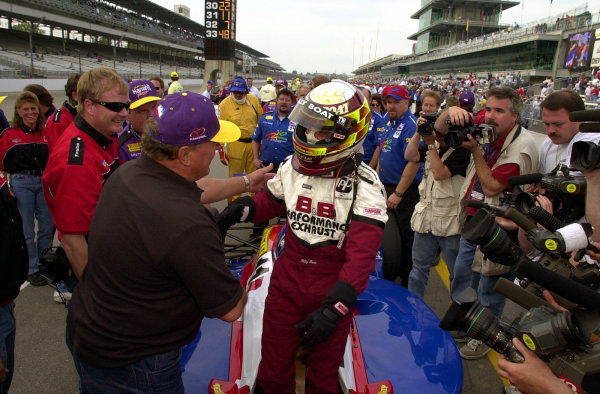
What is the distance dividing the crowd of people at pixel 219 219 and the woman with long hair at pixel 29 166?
155cm

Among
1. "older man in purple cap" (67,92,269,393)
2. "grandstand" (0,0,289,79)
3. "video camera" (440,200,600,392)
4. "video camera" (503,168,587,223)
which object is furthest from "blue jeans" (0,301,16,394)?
"grandstand" (0,0,289,79)

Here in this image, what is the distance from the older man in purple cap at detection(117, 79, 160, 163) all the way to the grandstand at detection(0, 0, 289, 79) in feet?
88.3

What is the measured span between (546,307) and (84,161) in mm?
2579

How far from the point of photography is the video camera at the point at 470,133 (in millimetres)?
3143

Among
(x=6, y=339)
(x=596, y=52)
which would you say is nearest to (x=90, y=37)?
(x=596, y=52)

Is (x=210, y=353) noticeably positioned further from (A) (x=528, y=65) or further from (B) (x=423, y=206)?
(A) (x=528, y=65)

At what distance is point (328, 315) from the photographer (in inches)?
Answer: 77.0

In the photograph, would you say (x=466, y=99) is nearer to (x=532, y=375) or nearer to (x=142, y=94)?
(x=142, y=94)

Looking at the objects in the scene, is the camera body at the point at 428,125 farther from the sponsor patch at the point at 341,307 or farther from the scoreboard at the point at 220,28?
the scoreboard at the point at 220,28

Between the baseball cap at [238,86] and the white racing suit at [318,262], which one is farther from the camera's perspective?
the baseball cap at [238,86]

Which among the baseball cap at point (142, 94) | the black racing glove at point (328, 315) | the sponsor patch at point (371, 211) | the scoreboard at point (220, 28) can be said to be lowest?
the black racing glove at point (328, 315)

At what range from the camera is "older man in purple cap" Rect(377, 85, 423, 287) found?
4.65 metres

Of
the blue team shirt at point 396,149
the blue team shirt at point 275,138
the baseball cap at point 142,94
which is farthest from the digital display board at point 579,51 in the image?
the baseball cap at point 142,94

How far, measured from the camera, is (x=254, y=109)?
7633 mm
